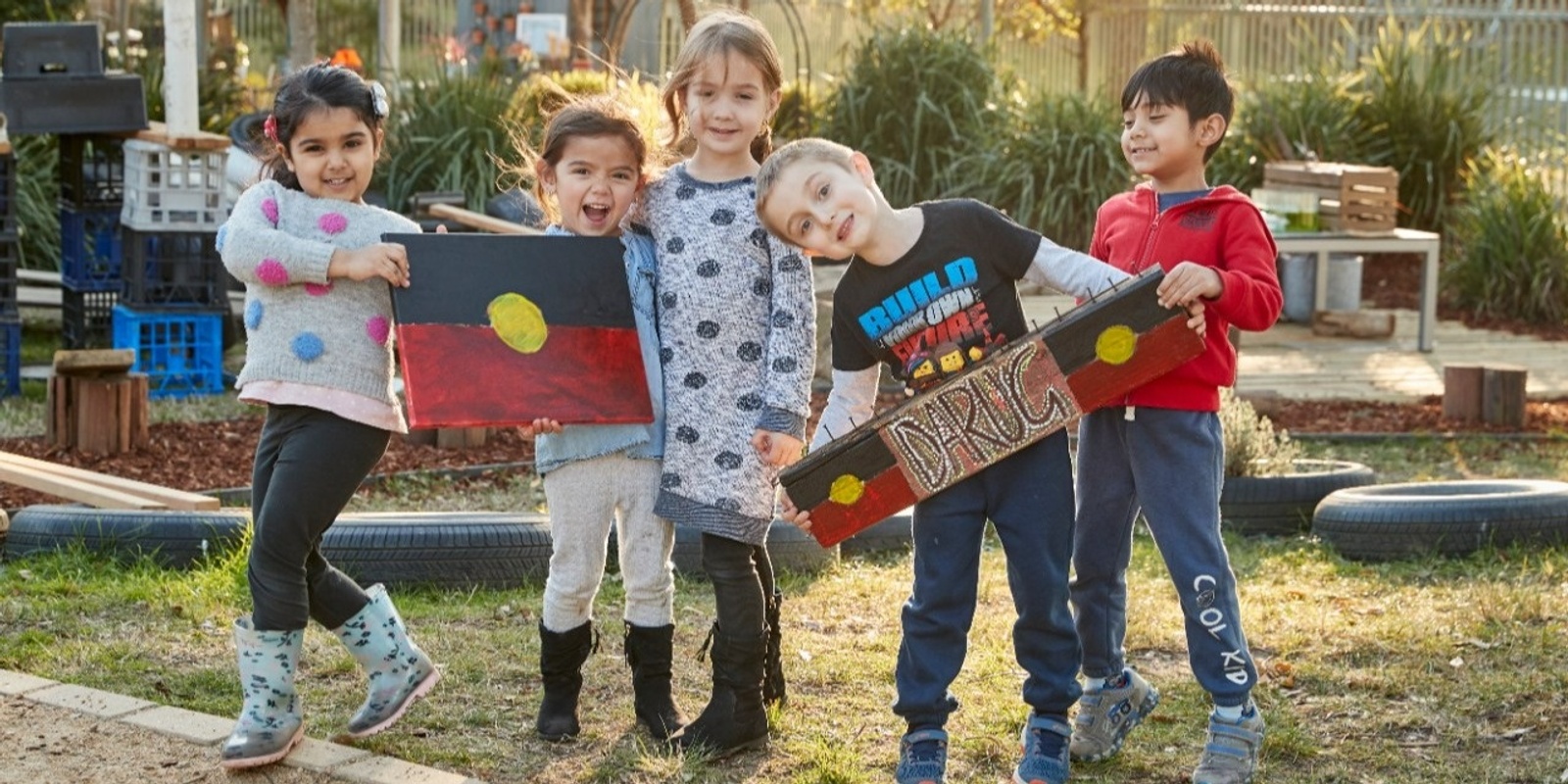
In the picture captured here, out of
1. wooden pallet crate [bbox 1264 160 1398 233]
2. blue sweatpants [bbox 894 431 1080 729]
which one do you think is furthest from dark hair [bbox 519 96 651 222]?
wooden pallet crate [bbox 1264 160 1398 233]

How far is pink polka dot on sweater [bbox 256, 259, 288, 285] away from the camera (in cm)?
401

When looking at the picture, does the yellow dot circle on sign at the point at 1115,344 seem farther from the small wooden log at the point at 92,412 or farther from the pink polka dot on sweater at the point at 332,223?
the small wooden log at the point at 92,412

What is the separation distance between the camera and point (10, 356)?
357 inches

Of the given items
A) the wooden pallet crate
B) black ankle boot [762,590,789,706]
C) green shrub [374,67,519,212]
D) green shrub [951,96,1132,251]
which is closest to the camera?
black ankle boot [762,590,789,706]

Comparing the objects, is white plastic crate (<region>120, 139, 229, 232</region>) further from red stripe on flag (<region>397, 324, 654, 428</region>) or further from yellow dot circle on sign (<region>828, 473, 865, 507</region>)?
yellow dot circle on sign (<region>828, 473, 865, 507</region>)

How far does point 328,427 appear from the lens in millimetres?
4090

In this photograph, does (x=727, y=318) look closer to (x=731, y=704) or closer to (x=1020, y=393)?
(x=1020, y=393)

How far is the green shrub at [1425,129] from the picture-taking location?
14383mm

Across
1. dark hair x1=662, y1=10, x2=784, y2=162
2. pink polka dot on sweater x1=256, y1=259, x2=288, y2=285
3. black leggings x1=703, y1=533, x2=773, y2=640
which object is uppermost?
dark hair x1=662, y1=10, x2=784, y2=162

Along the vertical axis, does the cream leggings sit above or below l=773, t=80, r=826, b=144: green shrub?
below

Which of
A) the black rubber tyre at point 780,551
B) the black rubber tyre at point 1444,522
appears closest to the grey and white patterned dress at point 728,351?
the black rubber tyre at point 780,551

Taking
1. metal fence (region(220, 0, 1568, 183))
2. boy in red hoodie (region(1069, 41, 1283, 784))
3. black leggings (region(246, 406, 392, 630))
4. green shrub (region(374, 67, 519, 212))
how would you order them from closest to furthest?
boy in red hoodie (region(1069, 41, 1283, 784)) → black leggings (region(246, 406, 392, 630)) → green shrub (region(374, 67, 519, 212)) → metal fence (region(220, 0, 1568, 183))

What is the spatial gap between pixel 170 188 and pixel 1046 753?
658cm

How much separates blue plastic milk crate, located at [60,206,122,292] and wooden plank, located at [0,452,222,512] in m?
3.01
